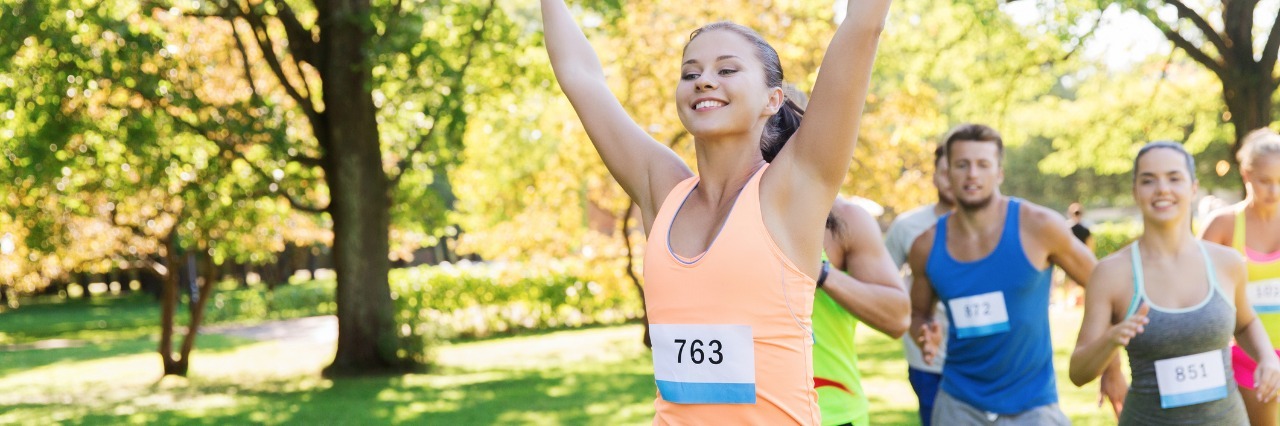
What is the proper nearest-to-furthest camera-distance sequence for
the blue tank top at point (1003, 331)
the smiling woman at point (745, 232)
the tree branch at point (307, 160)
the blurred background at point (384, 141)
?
1. the smiling woman at point (745, 232)
2. the blue tank top at point (1003, 331)
3. the blurred background at point (384, 141)
4. the tree branch at point (307, 160)

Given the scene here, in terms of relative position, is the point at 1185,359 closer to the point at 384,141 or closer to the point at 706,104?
the point at 706,104

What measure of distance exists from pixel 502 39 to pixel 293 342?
468 inches

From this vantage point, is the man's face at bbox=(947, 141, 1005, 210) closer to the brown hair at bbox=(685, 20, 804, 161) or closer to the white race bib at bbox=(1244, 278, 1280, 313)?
the white race bib at bbox=(1244, 278, 1280, 313)

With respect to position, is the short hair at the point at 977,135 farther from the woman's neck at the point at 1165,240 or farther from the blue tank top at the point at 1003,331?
the woman's neck at the point at 1165,240

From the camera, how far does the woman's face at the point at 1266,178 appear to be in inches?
200

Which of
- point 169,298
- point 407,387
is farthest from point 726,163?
point 169,298

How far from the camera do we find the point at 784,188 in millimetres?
2055

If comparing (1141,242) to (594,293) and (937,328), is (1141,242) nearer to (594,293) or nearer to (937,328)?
(937,328)

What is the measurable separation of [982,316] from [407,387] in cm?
1058

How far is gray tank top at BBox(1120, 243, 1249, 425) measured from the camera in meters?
3.73

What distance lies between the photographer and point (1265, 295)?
5039mm

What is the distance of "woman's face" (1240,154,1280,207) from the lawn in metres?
4.30

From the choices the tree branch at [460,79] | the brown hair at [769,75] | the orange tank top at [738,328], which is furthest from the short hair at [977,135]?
the tree branch at [460,79]

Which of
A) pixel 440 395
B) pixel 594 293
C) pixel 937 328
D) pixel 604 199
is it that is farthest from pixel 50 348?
pixel 937 328
